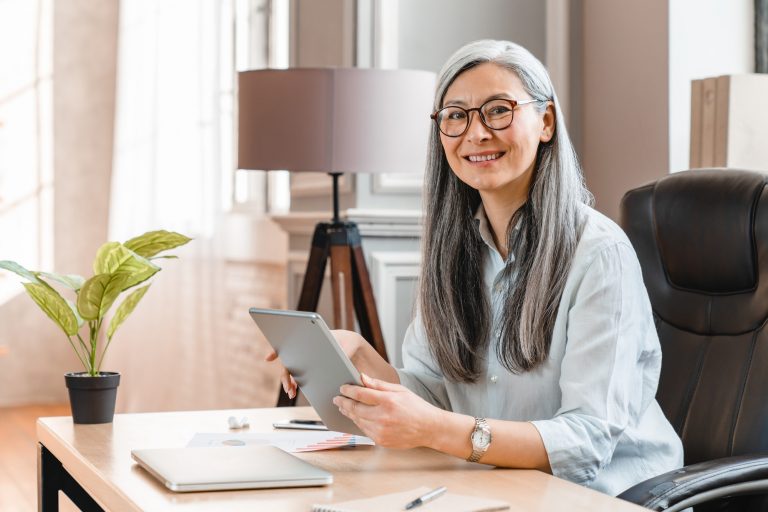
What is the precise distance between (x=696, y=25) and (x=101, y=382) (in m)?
1.93

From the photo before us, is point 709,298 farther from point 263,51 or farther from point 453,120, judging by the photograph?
point 263,51

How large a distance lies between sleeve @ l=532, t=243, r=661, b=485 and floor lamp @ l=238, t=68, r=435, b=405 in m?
1.15

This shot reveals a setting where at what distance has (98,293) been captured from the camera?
1744mm

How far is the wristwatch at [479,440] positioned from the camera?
55.3 inches

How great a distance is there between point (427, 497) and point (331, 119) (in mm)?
1611

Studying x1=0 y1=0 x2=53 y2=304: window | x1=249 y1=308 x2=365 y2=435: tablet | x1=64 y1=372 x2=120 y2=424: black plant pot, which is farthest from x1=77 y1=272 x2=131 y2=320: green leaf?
x1=0 y1=0 x2=53 y2=304: window

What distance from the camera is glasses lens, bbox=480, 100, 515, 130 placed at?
1604 mm

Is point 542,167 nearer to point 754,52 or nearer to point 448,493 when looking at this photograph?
point 448,493

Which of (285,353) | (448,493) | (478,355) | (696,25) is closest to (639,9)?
(696,25)

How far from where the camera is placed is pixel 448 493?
123cm

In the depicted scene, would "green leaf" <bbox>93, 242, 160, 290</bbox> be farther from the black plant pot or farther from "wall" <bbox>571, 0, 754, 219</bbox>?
"wall" <bbox>571, 0, 754, 219</bbox>

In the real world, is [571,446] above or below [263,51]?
below

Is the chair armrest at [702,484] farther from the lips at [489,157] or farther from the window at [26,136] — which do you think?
the window at [26,136]

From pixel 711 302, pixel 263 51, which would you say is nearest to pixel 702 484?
pixel 711 302
